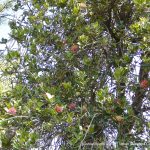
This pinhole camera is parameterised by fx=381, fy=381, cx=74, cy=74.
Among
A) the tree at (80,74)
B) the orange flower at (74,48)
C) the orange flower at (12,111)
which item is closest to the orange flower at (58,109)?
the tree at (80,74)

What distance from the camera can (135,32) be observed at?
7.73 feet

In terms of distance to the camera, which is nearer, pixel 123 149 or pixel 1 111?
pixel 123 149

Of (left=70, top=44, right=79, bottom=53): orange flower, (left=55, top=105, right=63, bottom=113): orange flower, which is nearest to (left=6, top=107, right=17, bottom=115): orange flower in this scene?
(left=55, top=105, right=63, bottom=113): orange flower

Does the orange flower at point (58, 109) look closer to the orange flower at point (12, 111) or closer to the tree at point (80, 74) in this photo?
the tree at point (80, 74)

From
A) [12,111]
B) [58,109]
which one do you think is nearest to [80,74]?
[58,109]

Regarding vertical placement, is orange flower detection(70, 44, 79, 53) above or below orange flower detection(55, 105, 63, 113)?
above

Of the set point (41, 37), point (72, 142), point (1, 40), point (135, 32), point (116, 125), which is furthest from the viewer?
point (1, 40)

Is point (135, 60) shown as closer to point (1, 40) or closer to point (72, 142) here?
point (72, 142)

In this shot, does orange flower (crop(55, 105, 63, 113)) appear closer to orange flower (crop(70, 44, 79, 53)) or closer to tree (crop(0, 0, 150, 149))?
tree (crop(0, 0, 150, 149))

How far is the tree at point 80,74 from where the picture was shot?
212 cm

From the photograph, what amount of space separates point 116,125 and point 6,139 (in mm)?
624

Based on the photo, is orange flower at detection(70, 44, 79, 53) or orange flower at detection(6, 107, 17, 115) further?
orange flower at detection(70, 44, 79, 53)

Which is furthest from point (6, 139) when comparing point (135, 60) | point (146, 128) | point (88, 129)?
point (135, 60)

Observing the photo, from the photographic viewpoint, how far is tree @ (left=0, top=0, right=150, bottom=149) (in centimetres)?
212
